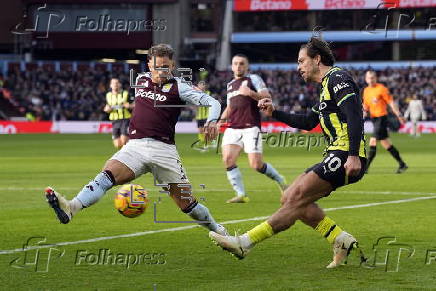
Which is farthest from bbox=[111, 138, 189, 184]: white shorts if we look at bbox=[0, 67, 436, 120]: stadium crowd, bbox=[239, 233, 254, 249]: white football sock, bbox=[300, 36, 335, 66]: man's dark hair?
bbox=[0, 67, 436, 120]: stadium crowd

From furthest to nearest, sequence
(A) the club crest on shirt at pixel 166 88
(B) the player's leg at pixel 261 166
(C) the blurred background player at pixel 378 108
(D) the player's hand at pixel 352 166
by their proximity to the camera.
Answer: (C) the blurred background player at pixel 378 108 < (B) the player's leg at pixel 261 166 < (A) the club crest on shirt at pixel 166 88 < (D) the player's hand at pixel 352 166

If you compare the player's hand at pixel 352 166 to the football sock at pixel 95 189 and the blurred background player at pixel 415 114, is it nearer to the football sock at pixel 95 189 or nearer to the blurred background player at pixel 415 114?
the football sock at pixel 95 189

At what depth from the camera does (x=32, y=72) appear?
2675 inches

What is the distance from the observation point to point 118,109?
94.6 ft

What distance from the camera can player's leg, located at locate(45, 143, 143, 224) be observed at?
9.98 meters

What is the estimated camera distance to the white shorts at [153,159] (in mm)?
10727

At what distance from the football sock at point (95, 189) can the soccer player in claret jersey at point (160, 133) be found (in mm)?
24

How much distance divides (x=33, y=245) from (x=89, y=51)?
215 feet

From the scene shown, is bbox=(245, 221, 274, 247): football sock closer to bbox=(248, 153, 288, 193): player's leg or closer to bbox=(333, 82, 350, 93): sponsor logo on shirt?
bbox=(333, 82, 350, 93): sponsor logo on shirt

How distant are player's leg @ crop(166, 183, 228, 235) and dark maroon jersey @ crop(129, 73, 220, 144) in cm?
54

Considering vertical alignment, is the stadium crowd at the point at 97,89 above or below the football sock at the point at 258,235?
below

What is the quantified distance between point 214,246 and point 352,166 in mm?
3126

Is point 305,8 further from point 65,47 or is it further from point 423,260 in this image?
point 423,260

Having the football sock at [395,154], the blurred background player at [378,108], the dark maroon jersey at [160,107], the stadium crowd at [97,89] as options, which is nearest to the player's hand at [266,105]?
the dark maroon jersey at [160,107]
